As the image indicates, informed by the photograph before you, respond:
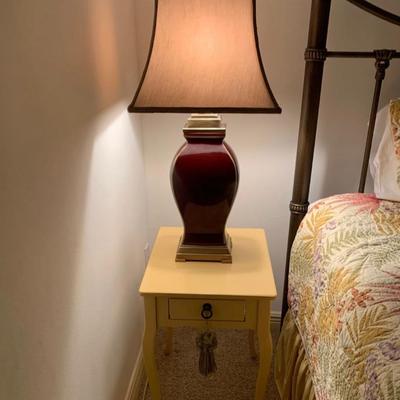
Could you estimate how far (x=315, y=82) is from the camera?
1.17 metres

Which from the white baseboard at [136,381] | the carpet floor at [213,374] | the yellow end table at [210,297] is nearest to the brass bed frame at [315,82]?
the yellow end table at [210,297]

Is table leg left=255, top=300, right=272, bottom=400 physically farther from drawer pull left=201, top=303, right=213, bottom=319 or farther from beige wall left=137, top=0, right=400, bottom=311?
beige wall left=137, top=0, right=400, bottom=311

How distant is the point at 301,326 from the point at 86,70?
0.87m

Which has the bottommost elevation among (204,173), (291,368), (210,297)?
(291,368)

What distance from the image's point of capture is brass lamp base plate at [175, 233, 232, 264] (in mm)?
1158

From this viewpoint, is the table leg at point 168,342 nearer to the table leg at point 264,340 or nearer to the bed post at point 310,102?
the table leg at point 264,340

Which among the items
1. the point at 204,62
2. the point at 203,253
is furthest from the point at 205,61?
the point at 203,253

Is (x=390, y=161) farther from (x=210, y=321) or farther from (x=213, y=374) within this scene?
(x=213, y=374)

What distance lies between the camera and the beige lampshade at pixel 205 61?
2.96ft

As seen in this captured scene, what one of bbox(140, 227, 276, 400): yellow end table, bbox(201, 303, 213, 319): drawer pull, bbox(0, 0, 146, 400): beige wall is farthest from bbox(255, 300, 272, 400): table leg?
bbox(0, 0, 146, 400): beige wall

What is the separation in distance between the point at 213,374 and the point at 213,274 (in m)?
0.56

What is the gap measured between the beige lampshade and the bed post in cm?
30

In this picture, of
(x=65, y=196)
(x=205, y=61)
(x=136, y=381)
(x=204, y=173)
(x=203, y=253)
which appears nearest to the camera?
(x=65, y=196)

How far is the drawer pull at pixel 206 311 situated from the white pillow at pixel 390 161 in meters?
0.57
